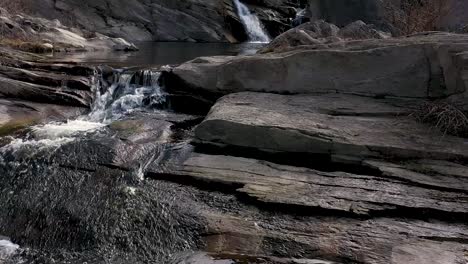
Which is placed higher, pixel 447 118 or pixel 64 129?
pixel 447 118

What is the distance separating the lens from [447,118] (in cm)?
689

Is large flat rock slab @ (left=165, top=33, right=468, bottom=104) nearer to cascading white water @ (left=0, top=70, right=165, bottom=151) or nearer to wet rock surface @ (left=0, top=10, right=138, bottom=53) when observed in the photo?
cascading white water @ (left=0, top=70, right=165, bottom=151)

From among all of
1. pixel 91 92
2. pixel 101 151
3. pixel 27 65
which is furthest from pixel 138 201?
pixel 27 65

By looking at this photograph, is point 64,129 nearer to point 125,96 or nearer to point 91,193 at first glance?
point 125,96

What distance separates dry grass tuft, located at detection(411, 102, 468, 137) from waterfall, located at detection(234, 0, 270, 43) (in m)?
27.9

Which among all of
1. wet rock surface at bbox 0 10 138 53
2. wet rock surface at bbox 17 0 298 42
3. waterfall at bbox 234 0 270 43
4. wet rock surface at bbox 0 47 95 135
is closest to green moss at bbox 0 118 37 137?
wet rock surface at bbox 0 47 95 135

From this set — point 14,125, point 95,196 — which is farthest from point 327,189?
point 14,125

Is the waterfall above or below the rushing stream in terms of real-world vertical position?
above

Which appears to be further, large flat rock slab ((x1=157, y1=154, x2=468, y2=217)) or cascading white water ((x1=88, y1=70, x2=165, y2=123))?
cascading white water ((x1=88, y1=70, x2=165, y2=123))

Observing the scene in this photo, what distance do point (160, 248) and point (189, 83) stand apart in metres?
5.62

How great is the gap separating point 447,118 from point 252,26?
1161 inches

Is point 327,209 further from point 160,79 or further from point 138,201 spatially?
point 160,79

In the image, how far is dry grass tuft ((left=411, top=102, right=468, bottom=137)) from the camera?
681 cm

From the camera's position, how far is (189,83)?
1022cm
